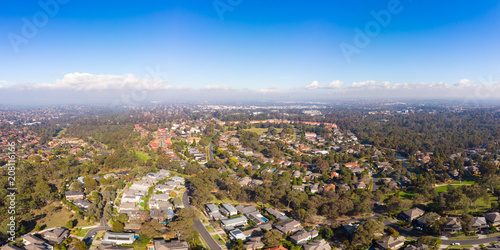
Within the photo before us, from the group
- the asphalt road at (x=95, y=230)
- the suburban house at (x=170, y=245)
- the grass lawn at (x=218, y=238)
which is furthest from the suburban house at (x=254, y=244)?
the asphalt road at (x=95, y=230)

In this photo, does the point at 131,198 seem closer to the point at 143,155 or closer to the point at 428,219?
the point at 143,155

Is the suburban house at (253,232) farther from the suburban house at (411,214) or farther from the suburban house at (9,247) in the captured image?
the suburban house at (9,247)

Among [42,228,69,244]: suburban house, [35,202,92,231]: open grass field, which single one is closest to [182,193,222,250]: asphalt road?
[35,202,92,231]: open grass field

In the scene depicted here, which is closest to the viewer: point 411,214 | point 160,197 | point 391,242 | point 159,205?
point 391,242

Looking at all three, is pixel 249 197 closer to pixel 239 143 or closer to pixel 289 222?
pixel 289 222

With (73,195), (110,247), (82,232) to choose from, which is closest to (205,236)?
(110,247)

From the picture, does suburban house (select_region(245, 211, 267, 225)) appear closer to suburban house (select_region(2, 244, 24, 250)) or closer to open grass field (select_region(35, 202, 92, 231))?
open grass field (select_region(35, 202, 92, 231))
